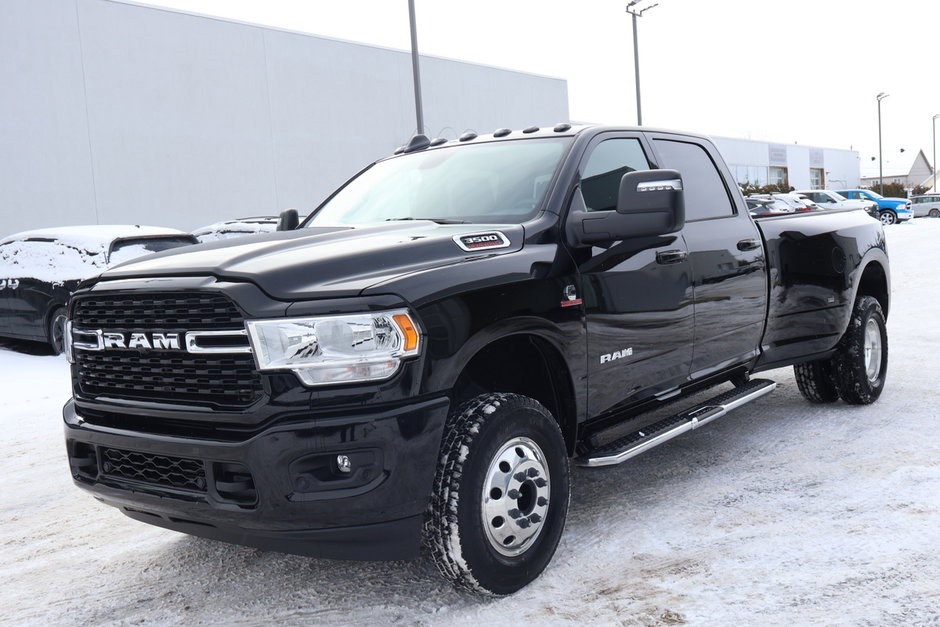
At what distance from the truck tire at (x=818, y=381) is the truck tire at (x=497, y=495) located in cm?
334

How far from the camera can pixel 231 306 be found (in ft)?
9.38

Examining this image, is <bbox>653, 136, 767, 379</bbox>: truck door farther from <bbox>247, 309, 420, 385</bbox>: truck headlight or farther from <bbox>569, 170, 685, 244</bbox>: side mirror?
<bbox>247, 309, 420, 385</bbox>: truck headlight

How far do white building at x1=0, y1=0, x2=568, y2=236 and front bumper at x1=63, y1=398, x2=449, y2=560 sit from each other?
65.3 feet

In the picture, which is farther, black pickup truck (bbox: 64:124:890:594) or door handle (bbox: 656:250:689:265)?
door handle (bbox: 656:250:689:265)

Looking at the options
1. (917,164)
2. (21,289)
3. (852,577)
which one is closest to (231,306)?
(852,577)

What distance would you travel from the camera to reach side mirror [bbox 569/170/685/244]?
3.59 metres

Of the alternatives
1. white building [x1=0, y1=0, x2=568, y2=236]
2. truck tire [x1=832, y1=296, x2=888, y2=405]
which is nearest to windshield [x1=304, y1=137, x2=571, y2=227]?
truck tire [x1=832, y1=296, x2=888, y2=405]

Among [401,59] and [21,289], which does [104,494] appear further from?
[401,59]

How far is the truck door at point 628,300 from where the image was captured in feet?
12.5

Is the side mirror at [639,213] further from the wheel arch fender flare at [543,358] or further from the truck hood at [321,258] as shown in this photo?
the wheel arch fender flare at [543,358]

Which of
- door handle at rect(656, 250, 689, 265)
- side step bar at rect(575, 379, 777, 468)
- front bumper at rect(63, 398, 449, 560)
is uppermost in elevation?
door handle at rect(656, 250, 689, 265)

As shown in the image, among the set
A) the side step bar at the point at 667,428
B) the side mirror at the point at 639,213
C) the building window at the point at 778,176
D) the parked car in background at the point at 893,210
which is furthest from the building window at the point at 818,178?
the side mirror at the point at 639,213

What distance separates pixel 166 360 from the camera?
3.03 meters

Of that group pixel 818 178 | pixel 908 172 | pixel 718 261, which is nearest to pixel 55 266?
pixel 718 261
